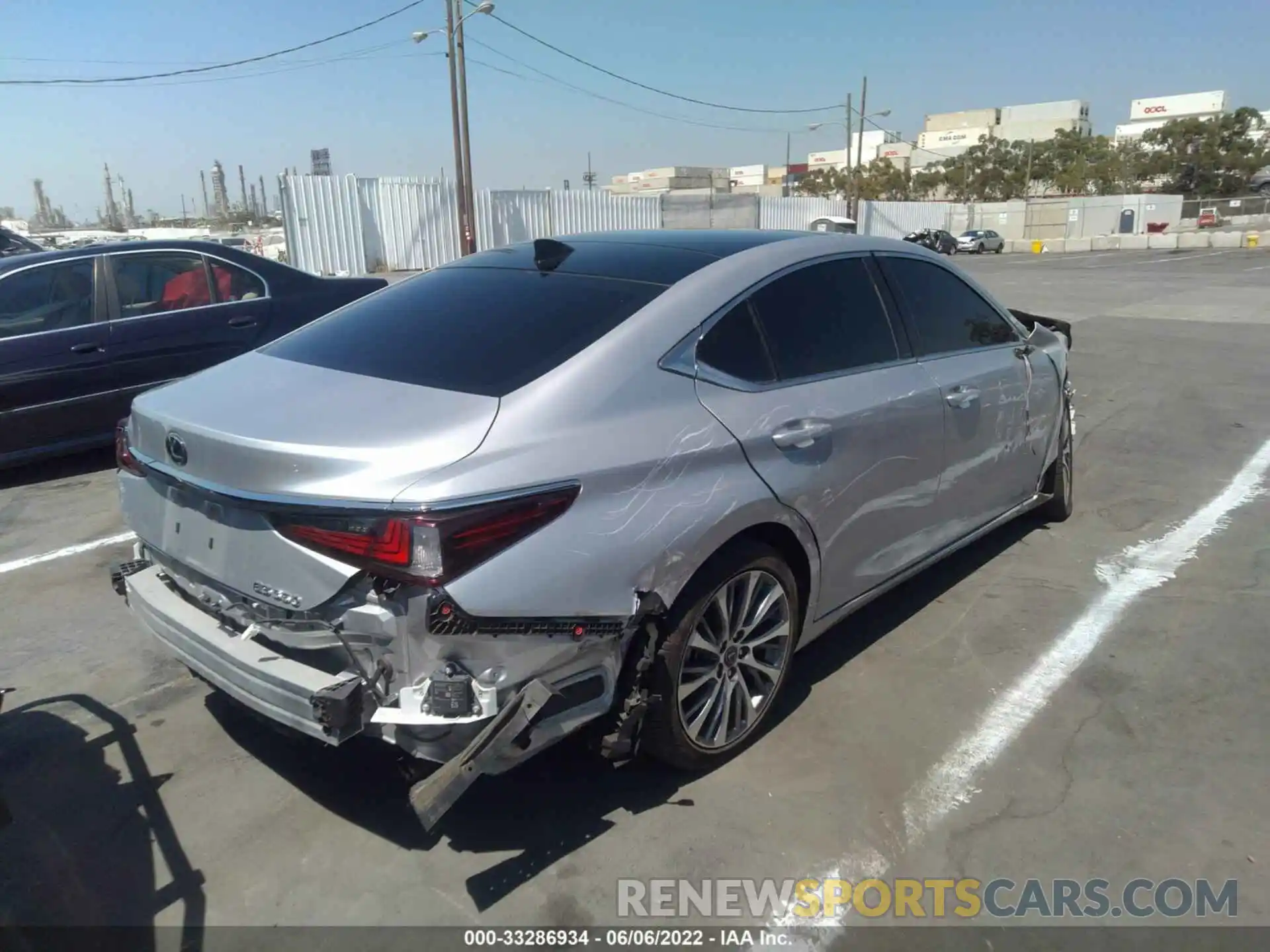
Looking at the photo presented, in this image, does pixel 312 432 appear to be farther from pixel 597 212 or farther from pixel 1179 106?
pixel 1179 106

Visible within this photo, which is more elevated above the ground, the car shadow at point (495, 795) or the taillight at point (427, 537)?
the taillight at point (427, 537)

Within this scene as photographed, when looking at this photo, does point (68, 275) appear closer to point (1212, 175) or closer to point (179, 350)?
point (179, 350)

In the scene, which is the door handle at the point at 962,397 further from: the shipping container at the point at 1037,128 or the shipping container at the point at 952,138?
the shipping container at the point at 952,138

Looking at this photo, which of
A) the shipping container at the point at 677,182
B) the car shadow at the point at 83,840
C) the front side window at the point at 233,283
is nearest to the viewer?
the car shadow at the point at 83,840

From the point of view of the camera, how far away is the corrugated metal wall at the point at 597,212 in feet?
96.1

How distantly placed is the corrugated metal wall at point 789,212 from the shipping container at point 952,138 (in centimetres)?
9124

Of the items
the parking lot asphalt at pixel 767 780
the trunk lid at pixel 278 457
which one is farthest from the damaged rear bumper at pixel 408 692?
the parking lot asphalt at pixel 767 780

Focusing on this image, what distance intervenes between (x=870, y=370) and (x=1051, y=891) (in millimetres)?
1826

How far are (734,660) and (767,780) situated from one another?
16.3 inches

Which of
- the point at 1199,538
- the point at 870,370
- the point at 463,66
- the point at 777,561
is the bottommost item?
the point at 1199,538

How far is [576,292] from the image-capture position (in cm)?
320

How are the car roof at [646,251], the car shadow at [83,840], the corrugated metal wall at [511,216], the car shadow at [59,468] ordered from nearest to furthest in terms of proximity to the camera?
the car shadow at [83,840]
the car roof at [646,251]
the car shadow at [59,468]
the corrugated metal wall at [511,216]

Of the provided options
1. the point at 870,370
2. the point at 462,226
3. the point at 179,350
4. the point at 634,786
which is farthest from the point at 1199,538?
the point at 462,226

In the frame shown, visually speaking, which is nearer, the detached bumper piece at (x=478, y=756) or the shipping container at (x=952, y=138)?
the detached bumper piece at (x=478, y=756)
